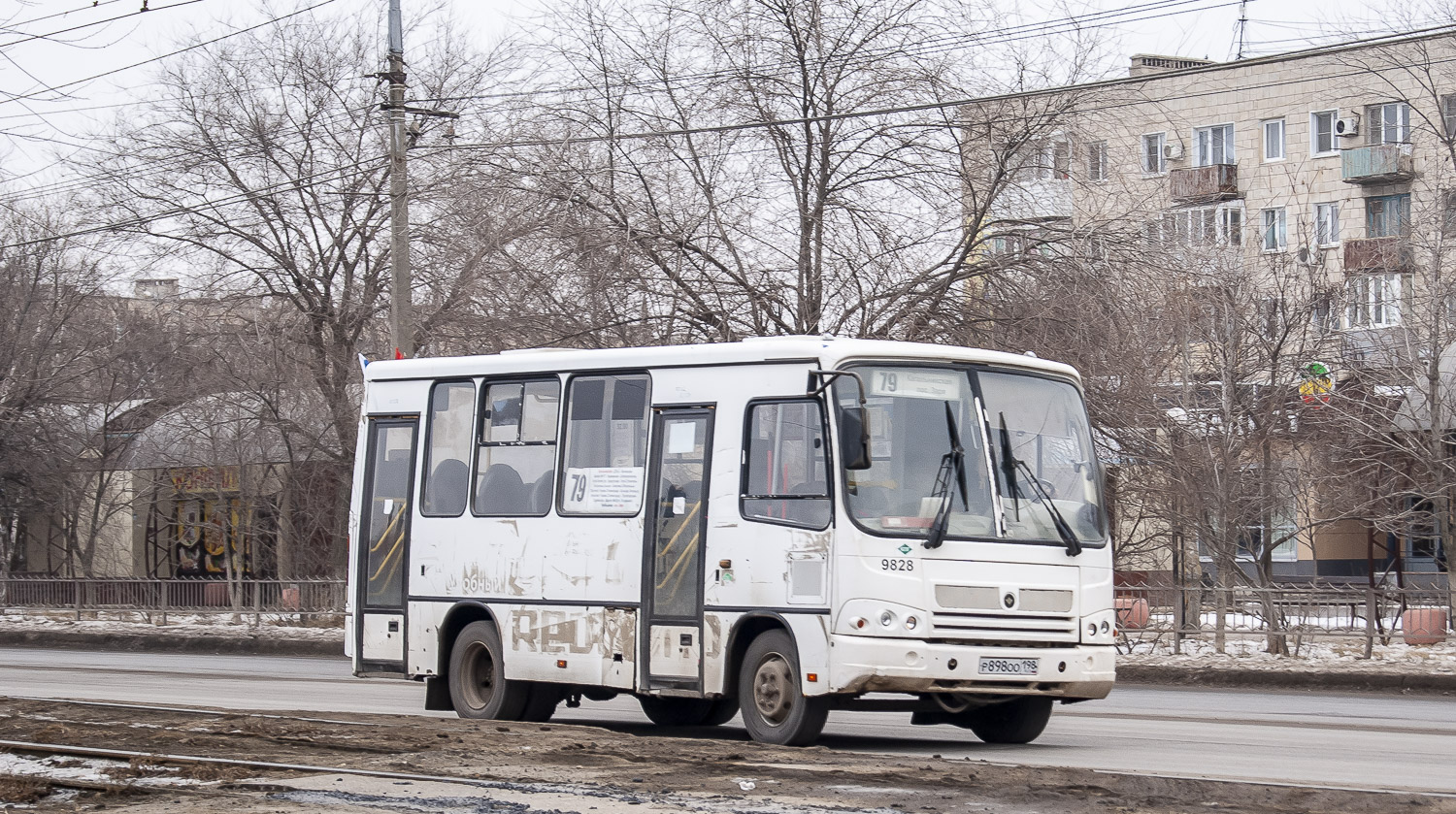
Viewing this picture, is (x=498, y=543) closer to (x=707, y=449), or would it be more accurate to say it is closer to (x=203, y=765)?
(x=707, y=449)

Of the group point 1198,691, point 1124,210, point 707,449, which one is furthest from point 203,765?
point 1124,210

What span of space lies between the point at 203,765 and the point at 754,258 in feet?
42.7

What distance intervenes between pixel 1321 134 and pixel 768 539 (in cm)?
4649

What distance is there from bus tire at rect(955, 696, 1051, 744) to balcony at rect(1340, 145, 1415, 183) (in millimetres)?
40312

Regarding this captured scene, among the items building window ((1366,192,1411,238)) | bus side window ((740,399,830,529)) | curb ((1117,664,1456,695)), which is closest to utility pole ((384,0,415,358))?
curb ((1117,664,1456,695))

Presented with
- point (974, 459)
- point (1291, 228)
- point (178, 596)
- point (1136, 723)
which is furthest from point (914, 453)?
point (1291, 228)

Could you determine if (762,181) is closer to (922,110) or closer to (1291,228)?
(922,110)

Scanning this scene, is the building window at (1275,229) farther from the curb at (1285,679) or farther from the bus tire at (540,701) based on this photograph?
the bus tire at (540,701)

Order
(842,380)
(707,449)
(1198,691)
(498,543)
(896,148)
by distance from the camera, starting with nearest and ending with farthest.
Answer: (842,380) → (707,449) → (498,543) → (1198,691) → (896,148)

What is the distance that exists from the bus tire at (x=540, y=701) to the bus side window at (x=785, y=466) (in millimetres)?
2926

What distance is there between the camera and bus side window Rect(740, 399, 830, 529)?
1189 centimetres

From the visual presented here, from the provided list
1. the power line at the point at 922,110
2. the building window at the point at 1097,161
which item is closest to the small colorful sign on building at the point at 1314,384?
the power line at the point at 922,110

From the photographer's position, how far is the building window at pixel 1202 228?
72.6 ft

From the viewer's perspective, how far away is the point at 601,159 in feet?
72.7
